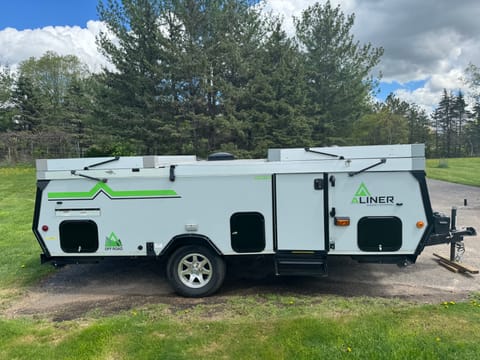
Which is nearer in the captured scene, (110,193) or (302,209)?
(302,209)

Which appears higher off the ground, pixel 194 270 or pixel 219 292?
pixel 194 270

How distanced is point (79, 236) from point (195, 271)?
176cm

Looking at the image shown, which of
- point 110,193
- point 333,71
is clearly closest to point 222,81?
point 333,71

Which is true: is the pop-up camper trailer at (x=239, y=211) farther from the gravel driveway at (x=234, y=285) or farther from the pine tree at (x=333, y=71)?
the pine tree at (x=333, y=71)

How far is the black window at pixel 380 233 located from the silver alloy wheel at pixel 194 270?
2.20m

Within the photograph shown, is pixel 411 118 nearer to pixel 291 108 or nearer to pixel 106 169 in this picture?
pixel 291 108

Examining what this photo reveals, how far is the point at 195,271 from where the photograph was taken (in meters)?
5.09

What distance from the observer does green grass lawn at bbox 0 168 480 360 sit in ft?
11.6

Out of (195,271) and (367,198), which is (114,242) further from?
(367,198)

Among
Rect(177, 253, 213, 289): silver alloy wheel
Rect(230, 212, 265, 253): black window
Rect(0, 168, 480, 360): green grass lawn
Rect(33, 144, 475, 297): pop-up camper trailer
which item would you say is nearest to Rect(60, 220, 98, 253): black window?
Rect(33, 144, 475, 297): pop-up camper trailer

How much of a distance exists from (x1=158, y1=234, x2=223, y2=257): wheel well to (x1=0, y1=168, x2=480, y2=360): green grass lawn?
0.72m

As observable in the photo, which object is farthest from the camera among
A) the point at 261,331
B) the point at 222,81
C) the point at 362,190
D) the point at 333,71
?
the point at 333,71

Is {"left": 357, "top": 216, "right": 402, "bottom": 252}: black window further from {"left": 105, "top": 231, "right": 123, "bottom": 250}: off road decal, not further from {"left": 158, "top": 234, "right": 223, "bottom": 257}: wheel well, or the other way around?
{"left": 105, "top": 231, "right": 123, "bottom": 250}: off road decal

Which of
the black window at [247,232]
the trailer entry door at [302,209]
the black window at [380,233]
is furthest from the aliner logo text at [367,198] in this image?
the black window at [247,232]
